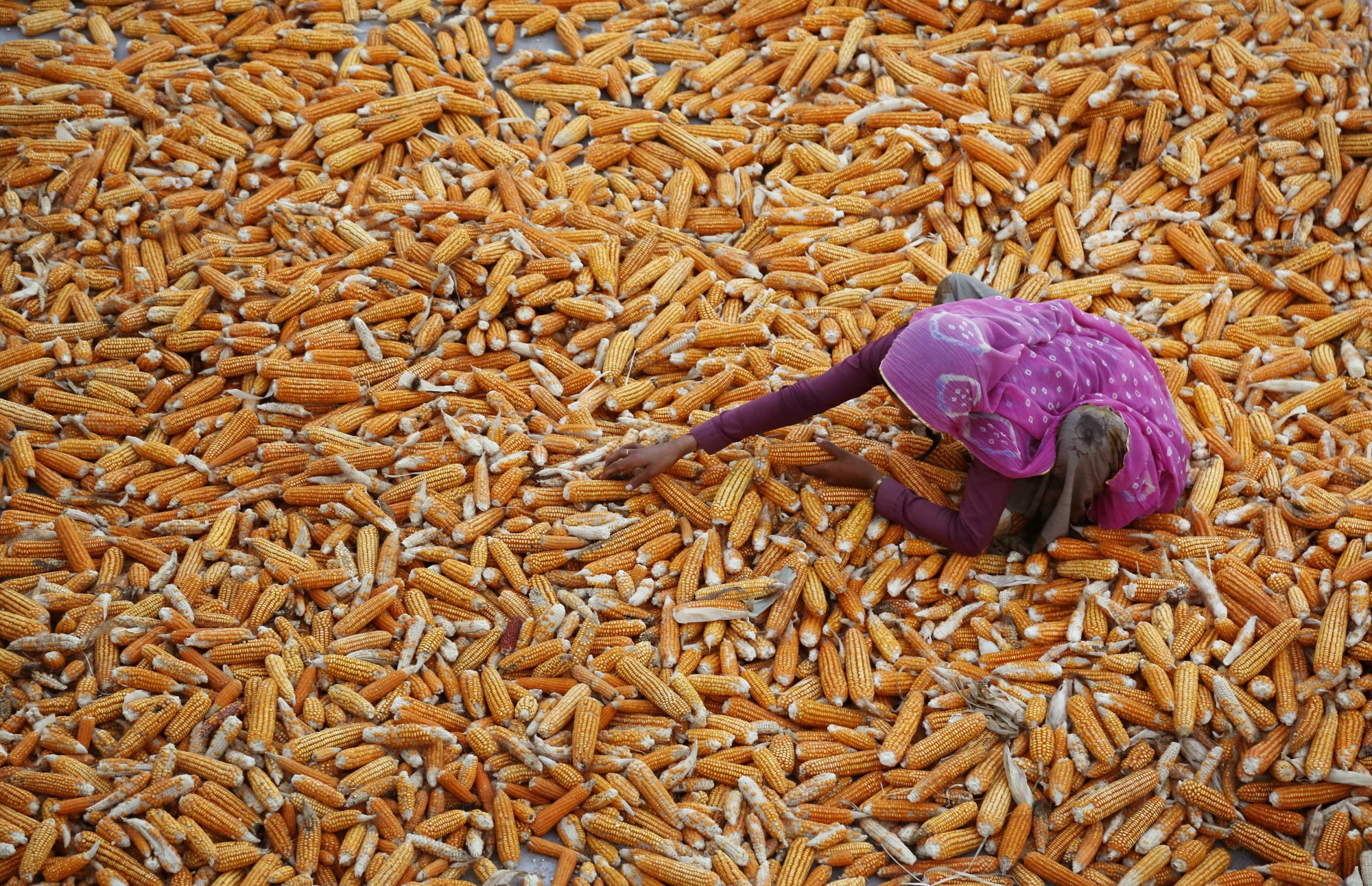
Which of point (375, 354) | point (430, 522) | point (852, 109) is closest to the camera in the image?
point (430, 522)

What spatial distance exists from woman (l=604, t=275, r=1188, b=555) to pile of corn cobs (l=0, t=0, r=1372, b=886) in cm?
19

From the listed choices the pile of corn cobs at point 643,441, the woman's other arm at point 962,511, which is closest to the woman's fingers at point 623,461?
the pile of corn cobs at point 643,441

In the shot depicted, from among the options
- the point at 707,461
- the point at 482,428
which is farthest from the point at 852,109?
the point at 482,428

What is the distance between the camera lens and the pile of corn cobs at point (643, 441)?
378 cm

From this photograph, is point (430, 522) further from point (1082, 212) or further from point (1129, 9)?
point (1129, 9)

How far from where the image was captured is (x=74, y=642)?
4.05 m

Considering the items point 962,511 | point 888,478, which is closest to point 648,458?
point 888,478

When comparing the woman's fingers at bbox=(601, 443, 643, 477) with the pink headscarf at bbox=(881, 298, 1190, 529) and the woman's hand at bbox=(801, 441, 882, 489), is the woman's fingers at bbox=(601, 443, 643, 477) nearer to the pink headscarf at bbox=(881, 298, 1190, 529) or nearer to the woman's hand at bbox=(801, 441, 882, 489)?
the woman's hand at bbox=(801, 441, 882, 489)

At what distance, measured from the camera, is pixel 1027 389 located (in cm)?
392

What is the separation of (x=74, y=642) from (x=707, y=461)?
2.68 metres

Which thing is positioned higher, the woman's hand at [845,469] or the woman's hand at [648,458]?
the woman's hand at [648,458]

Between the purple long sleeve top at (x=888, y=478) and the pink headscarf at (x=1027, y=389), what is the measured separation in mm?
174

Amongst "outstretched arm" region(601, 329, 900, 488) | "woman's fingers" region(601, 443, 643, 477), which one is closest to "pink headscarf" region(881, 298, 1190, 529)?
"outstretched arm" region(601, 329, 900, 488)

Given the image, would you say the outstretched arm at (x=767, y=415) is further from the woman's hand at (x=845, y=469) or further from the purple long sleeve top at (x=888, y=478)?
the woman's hand at (x=845, y=469)
